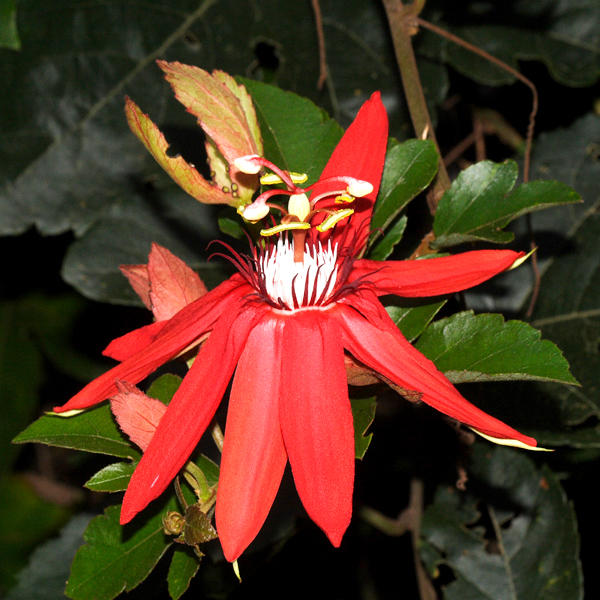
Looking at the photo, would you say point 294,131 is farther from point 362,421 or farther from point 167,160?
point 362,421

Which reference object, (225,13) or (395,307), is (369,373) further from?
(225,13)

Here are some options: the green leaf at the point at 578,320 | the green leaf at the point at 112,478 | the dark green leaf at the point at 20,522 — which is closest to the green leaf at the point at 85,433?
the green leaf at the point at 112,478

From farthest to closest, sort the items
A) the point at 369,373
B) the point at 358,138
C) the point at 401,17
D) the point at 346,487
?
the point at 401,17
the point at 358,138
the point at 369,373
the point at 346,487

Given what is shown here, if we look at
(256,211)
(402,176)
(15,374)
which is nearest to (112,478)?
(256,211)

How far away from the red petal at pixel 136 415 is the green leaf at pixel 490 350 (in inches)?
14.8

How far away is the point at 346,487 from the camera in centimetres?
90

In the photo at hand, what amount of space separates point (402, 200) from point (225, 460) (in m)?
0.48

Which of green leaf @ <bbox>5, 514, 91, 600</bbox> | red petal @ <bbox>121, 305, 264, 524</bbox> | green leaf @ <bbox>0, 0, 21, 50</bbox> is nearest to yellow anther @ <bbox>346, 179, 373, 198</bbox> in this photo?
red petal @ <bbox>121, 305, 264, 524</bbox>

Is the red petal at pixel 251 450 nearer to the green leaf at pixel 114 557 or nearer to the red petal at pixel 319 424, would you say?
the red petal at pixel 319 424

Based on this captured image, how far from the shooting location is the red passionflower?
3.01 feet

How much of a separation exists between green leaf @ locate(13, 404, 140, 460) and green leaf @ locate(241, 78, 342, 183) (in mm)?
471

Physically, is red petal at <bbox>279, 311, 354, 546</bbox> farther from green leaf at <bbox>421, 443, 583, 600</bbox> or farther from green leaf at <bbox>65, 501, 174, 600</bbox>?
green leaf at <bbox>421, 443, 583, 600</bbox>

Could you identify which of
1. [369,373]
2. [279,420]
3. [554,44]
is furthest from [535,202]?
[554,44]

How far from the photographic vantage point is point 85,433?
1092 mm
